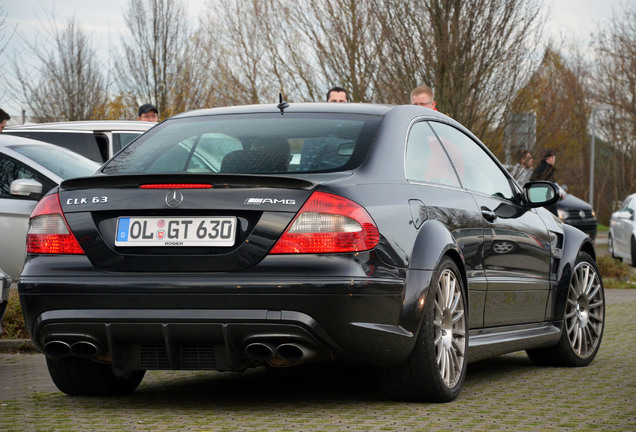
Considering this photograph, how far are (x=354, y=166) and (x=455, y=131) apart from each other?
1571 millimetres

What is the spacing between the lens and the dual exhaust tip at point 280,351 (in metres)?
5.35

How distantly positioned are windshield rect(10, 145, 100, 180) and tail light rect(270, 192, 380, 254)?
595 centimetres

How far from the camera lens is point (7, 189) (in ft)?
35.6

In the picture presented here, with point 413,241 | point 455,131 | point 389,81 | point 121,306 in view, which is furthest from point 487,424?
point 389,81

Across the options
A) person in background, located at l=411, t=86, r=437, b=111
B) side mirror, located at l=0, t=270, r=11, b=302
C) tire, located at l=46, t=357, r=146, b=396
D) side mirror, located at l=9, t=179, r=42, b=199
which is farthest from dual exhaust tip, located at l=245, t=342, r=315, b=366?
person in background, located at l=411, t=86, r=437, b=111

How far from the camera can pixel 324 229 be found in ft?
17.3

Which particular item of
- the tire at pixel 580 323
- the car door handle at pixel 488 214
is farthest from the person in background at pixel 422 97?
the car door handle at pixel 488 214

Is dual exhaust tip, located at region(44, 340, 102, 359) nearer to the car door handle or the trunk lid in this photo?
the trunk lid

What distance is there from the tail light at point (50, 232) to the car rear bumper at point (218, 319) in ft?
0.49

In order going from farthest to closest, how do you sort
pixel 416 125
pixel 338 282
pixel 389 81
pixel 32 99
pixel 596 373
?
pixel 32 99
pixel 389 81
pixel 596 373
pixel 416 125
pixel 338 282

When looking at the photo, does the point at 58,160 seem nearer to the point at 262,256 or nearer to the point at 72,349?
the point at 72,349

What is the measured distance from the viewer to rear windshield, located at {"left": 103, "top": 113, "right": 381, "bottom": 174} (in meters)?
5.78

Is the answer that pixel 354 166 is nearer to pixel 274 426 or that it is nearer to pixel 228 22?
pixel 274 426

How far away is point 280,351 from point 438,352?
96 centimetres
